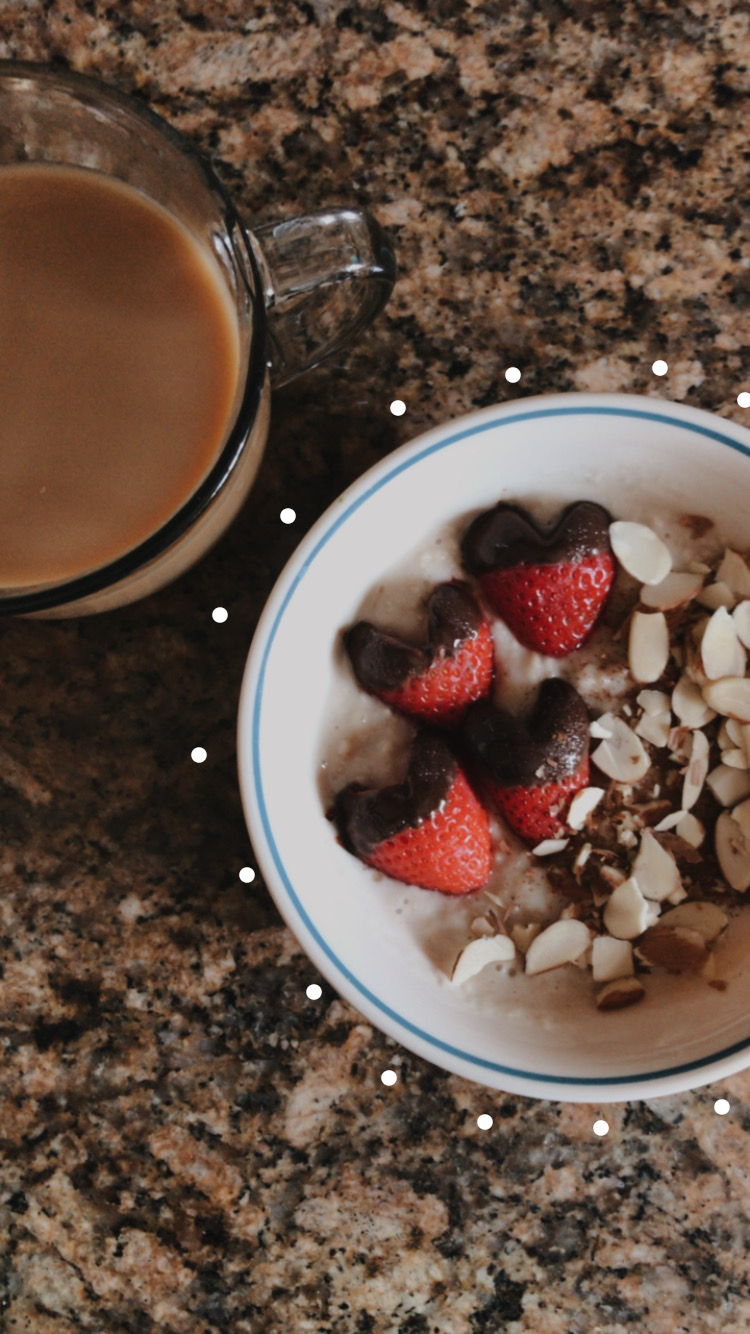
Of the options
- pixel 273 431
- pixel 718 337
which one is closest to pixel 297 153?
pixel 273 431

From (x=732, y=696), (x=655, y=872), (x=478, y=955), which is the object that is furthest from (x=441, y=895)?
(x=732, y=696)

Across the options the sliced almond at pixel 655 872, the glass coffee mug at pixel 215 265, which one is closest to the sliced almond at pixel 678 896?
the sliced almond at pixel 655 872

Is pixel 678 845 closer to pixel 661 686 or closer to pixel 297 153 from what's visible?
pixel 661 686

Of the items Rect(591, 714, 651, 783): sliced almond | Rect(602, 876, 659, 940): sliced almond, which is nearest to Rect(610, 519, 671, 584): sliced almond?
Rect(591, 714, 651, 783): sliced almond

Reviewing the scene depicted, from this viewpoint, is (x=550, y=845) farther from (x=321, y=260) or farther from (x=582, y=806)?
(x=321, y=260)

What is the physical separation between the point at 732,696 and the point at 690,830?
0.11 m

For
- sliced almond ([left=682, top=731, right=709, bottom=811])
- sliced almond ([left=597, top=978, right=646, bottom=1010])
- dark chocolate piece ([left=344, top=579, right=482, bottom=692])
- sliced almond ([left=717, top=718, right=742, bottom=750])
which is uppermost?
dark chocolate piece ([left=344, top=579, right=482, bottom=692])

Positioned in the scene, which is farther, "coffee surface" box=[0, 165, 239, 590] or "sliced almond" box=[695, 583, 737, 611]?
"sliced almond" box=[695, 583, 737, 611]

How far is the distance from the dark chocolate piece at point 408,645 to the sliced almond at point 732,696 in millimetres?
182

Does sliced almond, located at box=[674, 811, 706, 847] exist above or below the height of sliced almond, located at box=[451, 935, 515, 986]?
above

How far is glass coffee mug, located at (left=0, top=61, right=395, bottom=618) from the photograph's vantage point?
687 mm

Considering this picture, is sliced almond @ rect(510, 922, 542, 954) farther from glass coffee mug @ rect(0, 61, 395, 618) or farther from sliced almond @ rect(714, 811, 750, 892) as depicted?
glass coffee mug @ rect(0, 61, 395, 618)

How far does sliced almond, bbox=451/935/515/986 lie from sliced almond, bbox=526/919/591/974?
19mm

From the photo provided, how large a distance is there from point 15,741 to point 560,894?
0.45 m
